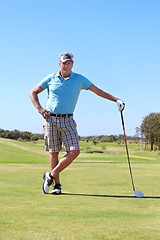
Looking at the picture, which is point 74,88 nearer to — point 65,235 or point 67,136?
point 67,136

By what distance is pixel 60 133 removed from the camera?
201 inches

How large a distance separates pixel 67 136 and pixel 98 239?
286 centimetres

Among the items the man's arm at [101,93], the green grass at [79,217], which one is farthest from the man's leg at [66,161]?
the man's arm at [101,93]

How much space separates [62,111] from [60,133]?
0.39m

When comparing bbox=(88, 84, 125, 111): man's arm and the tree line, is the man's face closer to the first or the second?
bbox=(88, 84, 125, 111): man's arm

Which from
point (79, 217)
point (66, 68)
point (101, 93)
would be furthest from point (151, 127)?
point (79, 217)

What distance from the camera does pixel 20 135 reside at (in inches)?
1933

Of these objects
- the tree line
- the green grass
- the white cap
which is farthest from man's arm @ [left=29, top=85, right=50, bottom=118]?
the tree line

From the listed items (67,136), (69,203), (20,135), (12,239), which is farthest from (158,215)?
(20,135)

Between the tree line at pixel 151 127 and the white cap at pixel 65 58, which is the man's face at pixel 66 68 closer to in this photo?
the white cap at pixel 65 58

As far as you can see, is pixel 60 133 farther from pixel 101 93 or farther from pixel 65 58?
pixel 65 58

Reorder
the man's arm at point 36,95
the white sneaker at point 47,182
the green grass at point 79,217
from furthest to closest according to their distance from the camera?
the man's arm at point 36,95 < the white sneaker at point 47,182 < the green grass at point 79,217

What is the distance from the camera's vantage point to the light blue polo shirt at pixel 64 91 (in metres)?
4.93

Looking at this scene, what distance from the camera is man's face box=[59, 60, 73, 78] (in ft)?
16.4
